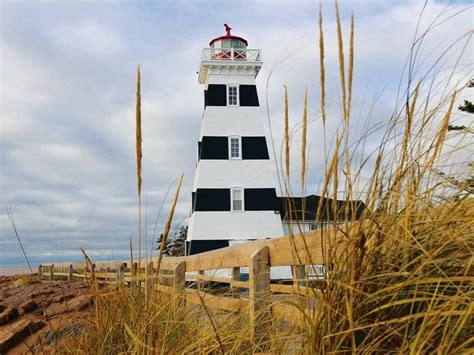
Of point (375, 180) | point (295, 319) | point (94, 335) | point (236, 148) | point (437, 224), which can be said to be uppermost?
point (236, 148)

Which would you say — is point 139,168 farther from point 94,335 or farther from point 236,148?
point 236,148

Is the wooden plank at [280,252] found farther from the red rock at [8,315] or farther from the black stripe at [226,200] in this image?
the black stripe at [226,200]

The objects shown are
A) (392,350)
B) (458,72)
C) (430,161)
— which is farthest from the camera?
(458,72)

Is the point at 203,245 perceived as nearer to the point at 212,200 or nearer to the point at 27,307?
the point at 212,200

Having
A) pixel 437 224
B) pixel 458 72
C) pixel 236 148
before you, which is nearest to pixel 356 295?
pixel 437 224

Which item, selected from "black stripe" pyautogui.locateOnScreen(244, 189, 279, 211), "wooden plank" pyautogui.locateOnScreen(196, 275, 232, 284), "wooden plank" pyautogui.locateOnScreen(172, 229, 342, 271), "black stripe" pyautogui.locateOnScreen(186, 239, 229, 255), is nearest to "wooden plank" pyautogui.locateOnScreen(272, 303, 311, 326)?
"wooden plank" pyautogui.locateOnScreen(172, 229, 342, 271)

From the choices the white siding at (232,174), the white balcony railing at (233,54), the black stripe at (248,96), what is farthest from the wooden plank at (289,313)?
the white balcony railing at (233,54)

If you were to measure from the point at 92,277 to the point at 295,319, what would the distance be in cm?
119

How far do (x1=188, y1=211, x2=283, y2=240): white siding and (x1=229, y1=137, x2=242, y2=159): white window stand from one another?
82.4 inches

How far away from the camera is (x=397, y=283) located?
134 centimetres

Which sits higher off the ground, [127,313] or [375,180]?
[375,180]

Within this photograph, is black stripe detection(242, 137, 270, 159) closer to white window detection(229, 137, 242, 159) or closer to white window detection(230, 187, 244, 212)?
white window detection(229, 137, 242, 159)

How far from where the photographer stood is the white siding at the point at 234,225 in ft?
56.0

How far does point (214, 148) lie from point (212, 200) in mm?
1915
